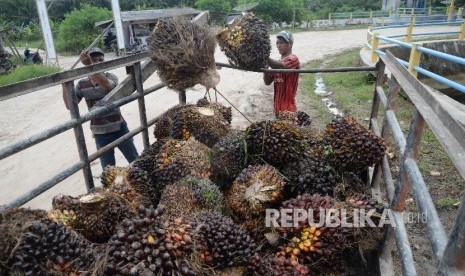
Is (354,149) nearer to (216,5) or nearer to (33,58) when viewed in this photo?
(33,58)

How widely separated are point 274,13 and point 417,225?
3210 centimetres

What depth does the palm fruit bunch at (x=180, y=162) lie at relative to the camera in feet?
7.55

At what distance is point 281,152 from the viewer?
234 cm

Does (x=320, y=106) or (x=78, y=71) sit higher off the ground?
(x=78, y=71)

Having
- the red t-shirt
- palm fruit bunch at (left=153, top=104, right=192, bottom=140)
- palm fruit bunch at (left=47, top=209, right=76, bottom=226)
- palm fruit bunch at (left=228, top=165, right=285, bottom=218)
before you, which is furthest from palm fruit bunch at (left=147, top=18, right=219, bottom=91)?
the red t-shirt

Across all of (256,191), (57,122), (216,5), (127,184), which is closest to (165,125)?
(127,184)

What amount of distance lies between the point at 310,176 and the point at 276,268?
2.36 ft

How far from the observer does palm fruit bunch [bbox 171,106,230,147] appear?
8.98 ft

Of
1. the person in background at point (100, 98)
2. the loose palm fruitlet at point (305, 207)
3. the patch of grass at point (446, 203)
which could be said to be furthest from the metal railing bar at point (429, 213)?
the person in background at point (100, 98)

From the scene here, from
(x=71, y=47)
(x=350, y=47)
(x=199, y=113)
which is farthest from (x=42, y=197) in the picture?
(x=71, y=47)

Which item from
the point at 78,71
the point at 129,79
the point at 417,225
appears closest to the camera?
the point at 78,71

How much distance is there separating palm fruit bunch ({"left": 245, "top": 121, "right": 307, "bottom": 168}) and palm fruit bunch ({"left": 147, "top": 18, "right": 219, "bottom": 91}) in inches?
20.6

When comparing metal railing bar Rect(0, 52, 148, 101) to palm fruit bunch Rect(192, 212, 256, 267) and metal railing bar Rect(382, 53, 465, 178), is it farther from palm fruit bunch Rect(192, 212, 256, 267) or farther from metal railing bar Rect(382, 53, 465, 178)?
metal railing bar Rect(382, 53, 465, 178)

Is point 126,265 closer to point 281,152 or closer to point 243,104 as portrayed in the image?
point 281,152
